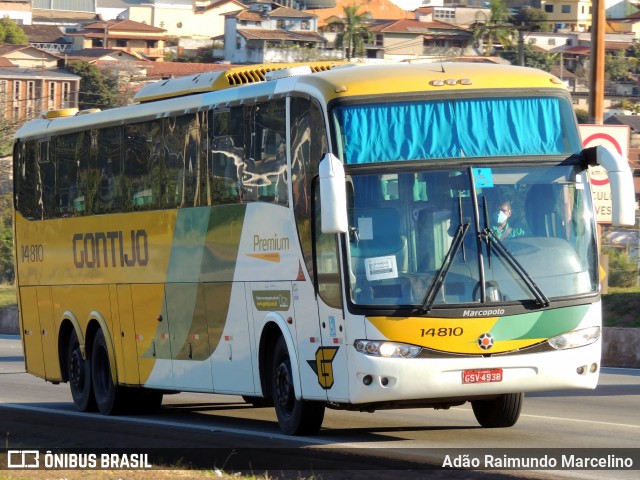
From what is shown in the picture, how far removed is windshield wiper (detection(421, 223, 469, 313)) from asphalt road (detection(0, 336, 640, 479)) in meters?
1.25

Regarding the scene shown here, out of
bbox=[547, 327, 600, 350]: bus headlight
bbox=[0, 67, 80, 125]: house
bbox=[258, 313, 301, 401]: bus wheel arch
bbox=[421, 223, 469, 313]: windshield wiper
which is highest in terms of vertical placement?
bbox=[421, 223, 469, 313]: windshield wiper

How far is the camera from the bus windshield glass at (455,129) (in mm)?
12969

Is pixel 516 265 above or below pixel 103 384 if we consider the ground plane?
above

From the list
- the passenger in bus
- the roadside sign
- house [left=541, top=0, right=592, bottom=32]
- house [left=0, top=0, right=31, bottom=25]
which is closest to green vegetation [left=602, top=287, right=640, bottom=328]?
the roadside sign

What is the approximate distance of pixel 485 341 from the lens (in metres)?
12.5

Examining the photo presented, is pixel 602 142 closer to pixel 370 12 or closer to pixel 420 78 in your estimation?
pixel 420 78

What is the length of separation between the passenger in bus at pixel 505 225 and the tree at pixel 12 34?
145453 mm

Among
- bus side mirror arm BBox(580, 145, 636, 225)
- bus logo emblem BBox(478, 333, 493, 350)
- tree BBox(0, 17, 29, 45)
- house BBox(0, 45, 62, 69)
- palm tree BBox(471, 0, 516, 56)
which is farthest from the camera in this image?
tree BBox(0, 17, 29, 45)

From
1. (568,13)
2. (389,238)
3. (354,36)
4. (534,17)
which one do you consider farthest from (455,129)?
(568,13)

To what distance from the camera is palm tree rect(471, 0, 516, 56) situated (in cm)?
14212

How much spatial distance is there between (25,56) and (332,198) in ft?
382

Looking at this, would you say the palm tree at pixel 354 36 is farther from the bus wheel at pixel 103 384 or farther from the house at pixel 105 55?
the bus wheel at pixel 103 384

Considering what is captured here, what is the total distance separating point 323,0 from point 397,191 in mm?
181246

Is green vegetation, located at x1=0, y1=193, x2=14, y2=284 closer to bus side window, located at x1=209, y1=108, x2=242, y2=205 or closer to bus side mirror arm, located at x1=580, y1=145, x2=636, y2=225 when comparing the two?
bus side window, located at x1=209, y1=108, x2=242, y2=205
